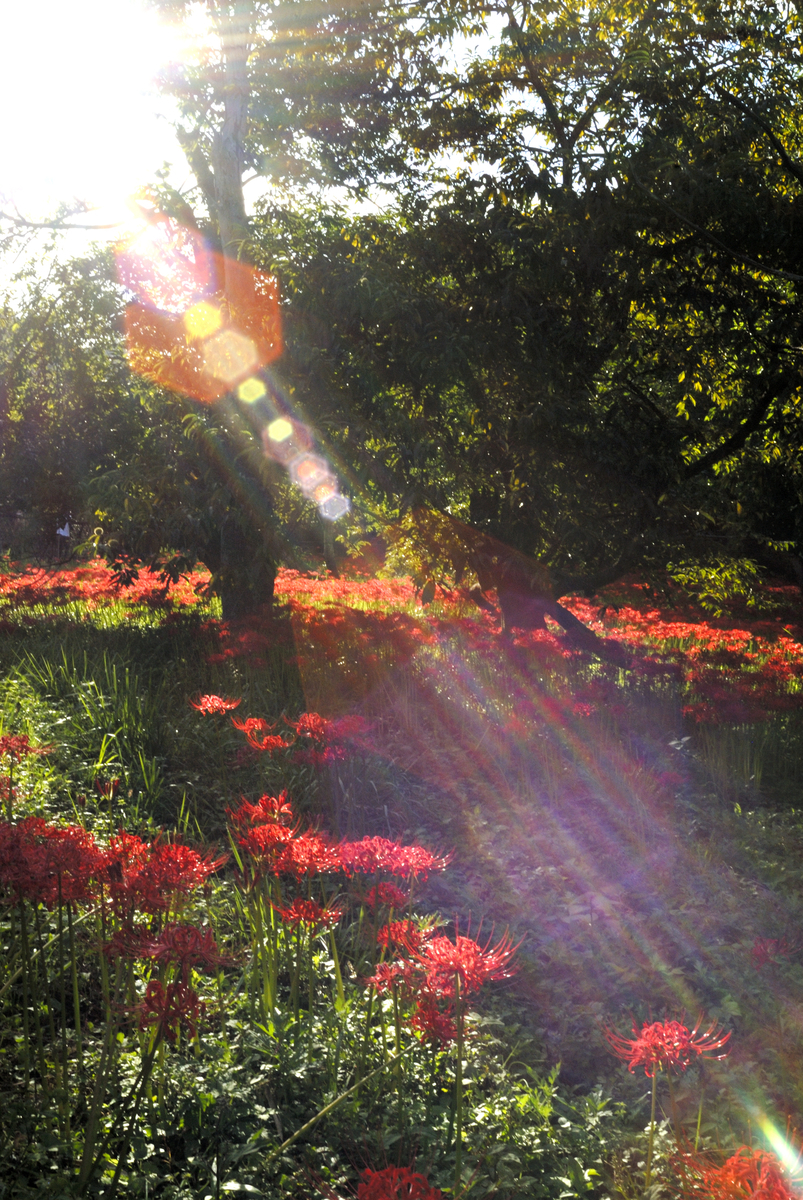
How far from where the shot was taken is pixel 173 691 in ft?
21.1

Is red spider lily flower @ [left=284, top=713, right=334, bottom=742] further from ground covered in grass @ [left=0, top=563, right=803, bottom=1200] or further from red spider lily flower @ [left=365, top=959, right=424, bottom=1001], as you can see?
red spider lily flower @ [left=365, top=959, right=424, bottom=1001]

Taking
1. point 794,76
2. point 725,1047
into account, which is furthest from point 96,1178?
point 794,76

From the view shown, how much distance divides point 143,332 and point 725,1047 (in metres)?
7.96

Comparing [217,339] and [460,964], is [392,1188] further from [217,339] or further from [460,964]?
[217,339]

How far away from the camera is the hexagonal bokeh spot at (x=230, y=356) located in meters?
6.37

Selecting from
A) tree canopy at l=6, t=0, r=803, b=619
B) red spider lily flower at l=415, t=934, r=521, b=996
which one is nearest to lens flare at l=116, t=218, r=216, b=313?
tree canopy at l=6, t=0, r=803, b=619

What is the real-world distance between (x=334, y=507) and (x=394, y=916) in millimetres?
4438

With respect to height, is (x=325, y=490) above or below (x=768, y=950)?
above

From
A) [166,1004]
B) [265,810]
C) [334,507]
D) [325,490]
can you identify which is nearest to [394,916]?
[265,810]

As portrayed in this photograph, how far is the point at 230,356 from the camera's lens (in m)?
6.47

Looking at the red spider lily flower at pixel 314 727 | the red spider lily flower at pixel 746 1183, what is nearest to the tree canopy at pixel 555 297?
the red spider lily flower at pixel 314 727

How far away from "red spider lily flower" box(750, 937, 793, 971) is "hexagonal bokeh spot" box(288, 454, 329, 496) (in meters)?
4.46

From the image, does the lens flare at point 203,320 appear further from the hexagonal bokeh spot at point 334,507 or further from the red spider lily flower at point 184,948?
the red spider lily flower at point 184,948

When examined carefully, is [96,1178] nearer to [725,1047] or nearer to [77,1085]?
[77,1085]
